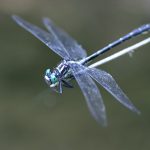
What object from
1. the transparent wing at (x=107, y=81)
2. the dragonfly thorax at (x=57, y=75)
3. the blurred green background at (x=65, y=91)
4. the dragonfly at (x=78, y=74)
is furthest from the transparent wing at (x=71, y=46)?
the blurred green background at (x=65, y=91)

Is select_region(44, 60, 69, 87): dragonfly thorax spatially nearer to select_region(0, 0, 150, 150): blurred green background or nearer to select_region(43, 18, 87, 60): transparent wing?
select_region(43, 18, 87, 60): transparent wing

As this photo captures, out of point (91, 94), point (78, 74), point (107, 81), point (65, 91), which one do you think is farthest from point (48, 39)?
point (65, 91)

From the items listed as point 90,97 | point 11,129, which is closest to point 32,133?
point 11,129

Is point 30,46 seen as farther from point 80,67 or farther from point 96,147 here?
point 80,67

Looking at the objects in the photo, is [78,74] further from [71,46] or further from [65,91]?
[65,91]

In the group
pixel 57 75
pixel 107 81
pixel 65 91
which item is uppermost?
pixel 57 75

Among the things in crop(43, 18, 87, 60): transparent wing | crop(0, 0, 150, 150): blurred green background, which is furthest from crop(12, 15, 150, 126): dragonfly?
crop(0, 0, 150, 150): blurred green background

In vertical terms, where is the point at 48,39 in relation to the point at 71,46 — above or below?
above
